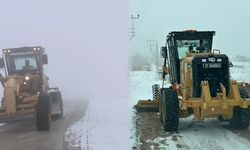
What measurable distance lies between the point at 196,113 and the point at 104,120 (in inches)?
141

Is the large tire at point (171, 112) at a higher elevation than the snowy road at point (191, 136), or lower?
higher

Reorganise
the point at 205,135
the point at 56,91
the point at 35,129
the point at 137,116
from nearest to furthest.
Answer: the point at 205,135 → the point at 35,129 → the point at 137,116 → the point at 56,91

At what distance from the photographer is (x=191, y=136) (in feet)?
Answer: 38.4

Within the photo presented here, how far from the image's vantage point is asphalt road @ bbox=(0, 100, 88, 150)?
11.2 meters

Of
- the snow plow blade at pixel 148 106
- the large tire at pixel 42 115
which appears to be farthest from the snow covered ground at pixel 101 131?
the large tire at pixel 42 115

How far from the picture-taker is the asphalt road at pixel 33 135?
36.7ft

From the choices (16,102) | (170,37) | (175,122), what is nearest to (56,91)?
(16,102)

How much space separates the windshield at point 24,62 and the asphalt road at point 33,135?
1884mm

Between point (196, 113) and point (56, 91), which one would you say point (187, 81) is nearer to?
point (196, 113)

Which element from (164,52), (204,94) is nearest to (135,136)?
(204,94)

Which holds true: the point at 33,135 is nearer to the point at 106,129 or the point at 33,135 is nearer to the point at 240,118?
the point at 106,129

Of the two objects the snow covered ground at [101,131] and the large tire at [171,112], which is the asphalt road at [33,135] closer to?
the snow covered ground at [101,131]

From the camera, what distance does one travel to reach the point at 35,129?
14102mm

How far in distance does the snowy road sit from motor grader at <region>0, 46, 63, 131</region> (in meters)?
2.69
